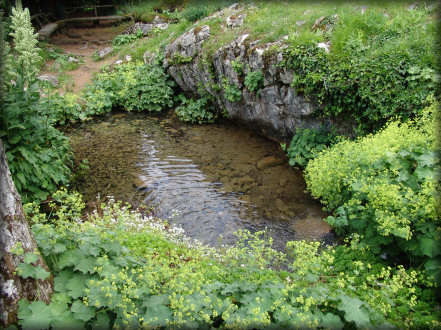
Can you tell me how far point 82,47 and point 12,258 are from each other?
2093cm

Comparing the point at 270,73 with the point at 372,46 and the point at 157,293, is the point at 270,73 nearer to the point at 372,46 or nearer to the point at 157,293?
the point at 372,46

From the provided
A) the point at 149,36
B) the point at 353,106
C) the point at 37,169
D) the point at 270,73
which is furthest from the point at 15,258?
the point at 149,36

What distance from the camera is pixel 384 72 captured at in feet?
24.6

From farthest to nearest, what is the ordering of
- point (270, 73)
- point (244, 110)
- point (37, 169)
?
1. point (244, 110)
2. point (270, 73)
3. point (37, 169)

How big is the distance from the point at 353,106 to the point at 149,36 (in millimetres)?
15379

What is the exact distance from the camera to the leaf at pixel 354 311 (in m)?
3.23

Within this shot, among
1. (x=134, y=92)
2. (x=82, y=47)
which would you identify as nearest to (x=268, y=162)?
(x=134, y=92)

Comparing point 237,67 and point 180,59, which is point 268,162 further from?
point 180,59

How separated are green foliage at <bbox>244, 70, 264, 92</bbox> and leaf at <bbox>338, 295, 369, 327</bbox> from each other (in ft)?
25.8

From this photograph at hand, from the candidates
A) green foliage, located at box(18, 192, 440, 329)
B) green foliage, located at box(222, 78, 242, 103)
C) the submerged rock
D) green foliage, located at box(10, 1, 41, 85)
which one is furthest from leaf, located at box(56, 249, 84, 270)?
the submerged rock

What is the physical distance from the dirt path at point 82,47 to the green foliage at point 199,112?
542 cm

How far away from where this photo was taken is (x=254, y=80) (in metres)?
10.3

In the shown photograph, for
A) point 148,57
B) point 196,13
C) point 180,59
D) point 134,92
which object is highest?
point 196,13

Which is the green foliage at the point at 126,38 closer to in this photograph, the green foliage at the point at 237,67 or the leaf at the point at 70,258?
the green foliage at the point at 237,67
